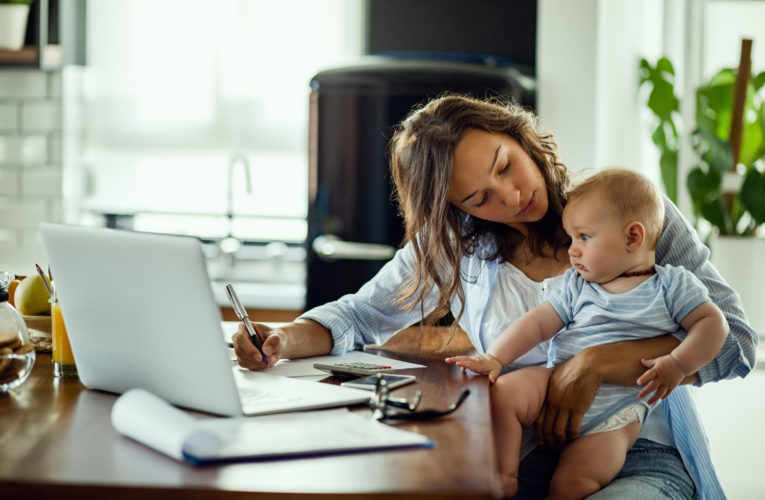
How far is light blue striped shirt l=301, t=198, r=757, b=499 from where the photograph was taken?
5.07 ft

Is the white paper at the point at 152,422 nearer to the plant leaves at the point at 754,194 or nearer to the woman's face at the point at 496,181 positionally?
the woman's face at the point at 496,181

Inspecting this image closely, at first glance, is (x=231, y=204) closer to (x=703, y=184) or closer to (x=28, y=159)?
(x=28, y=159)

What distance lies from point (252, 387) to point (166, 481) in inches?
16.4

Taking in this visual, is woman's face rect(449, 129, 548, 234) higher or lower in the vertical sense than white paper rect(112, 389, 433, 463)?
higher

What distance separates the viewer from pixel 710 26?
320 cm

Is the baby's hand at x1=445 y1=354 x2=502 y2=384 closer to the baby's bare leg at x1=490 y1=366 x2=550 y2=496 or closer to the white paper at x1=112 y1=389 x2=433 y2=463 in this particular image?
the baby's bare leg at x1=490 y1=366 x2=550 y2=496

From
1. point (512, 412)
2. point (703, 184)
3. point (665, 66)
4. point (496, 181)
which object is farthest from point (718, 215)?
point (512, 412)

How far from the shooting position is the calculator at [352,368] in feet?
4.71

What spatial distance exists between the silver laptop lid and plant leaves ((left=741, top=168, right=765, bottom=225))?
2.37 m

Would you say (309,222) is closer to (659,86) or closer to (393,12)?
(393,12)

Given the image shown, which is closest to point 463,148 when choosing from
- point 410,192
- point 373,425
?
point 410,192

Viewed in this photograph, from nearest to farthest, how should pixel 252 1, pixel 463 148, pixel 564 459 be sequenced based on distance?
pixel 564 459, pixel 463 148, pixel 252 1

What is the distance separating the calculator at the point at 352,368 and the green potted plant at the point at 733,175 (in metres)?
1.91

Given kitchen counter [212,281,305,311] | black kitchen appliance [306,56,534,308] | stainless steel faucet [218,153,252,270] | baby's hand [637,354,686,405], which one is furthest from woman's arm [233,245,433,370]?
stainless steel faucet [218,153,252,270]
